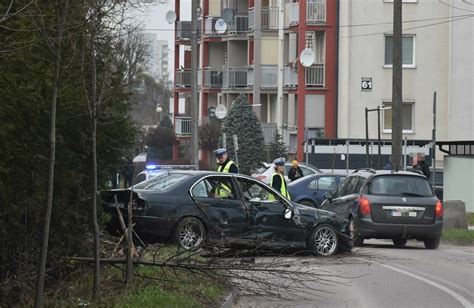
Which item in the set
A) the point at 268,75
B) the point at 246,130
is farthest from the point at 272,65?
the point at 246,130

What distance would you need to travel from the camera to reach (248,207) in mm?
16078

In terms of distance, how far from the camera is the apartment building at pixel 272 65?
160 feet

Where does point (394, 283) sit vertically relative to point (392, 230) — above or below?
below

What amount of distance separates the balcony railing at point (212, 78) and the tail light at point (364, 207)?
43559 millimetres

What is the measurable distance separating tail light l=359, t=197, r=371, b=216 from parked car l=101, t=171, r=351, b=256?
9.39 feet

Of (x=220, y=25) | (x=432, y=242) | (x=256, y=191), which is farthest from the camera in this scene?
(x=220, y=25)

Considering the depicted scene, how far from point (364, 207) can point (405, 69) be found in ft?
90.3

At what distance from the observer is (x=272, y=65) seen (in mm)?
58656

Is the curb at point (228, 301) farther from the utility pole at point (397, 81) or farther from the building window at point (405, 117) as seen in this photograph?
the building window at point (405, 117)

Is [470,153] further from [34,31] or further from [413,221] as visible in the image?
[34,31]

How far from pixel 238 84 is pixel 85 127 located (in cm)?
5081

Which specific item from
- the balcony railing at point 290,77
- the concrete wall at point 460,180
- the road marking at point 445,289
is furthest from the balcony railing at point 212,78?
the road marking at point 445,289

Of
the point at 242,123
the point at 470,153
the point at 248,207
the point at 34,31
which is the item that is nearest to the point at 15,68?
the point at 34,31

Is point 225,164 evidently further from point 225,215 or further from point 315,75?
point 315,75
